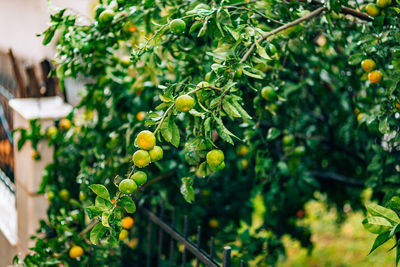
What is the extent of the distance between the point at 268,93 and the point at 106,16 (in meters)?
0.75

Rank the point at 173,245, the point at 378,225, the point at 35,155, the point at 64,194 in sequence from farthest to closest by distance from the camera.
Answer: the point at 35,155
the point at 64,194
the point at 173,245
the point at 378,225

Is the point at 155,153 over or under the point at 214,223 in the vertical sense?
over

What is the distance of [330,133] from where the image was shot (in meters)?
2.88

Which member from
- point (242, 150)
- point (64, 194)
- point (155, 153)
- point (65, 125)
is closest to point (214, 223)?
point (242, 150)

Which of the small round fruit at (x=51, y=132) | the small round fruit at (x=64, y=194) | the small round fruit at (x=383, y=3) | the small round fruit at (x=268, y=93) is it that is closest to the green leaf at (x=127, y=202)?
the small round fruit at (x=268, y=93)

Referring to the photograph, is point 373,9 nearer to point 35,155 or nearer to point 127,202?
point 127,202

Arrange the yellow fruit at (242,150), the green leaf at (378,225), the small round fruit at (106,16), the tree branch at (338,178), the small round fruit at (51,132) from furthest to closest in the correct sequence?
the tree branch at (338,178), the small round fruit at (51,132), the yellow fruit at (242,150), the small round fruit at (106,16), the green leaf at (378,225)

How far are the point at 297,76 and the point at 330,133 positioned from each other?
2.09 feet

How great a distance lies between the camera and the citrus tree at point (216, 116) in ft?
4.60

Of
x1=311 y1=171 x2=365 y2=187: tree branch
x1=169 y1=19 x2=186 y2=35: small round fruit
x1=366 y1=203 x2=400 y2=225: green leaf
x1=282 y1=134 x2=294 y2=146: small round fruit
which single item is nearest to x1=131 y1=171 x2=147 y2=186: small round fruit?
x1=169 y1=19 x2=186 y2=35: small round fruit

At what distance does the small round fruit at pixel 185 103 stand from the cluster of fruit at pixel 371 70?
833mm

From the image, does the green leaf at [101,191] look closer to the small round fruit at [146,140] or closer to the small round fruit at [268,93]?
the small round fruit at [146,140]

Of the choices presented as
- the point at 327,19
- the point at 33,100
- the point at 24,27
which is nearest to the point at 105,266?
the point at 33,100

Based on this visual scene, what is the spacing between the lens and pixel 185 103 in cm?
128
